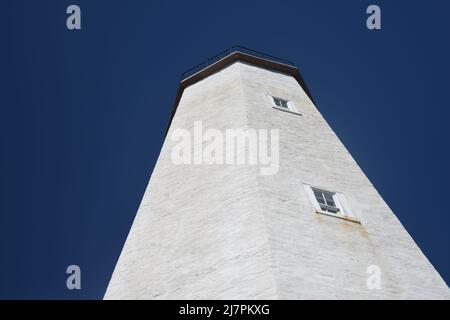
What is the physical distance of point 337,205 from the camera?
13461 mm

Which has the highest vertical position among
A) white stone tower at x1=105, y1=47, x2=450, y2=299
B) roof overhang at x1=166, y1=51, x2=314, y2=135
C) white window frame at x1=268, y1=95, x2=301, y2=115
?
roof overhang at x1=166, y1=51, x2=314, y2=135

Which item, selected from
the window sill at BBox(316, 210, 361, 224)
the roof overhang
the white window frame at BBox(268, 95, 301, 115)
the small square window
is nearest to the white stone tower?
the window sill at BBox(316, 210, 361, 224)

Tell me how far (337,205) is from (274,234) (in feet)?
9.47

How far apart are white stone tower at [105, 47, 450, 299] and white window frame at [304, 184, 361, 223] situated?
1.1 inches

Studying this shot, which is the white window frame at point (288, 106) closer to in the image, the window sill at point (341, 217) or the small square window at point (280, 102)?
the small square window at point (280, 102)

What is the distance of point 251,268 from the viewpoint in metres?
10.3

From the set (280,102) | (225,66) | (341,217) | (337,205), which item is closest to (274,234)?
(341,217)

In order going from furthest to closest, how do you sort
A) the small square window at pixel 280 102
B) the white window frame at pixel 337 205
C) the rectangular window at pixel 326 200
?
the small square window at pixel 280 102 → the rectangular window at pixel 326 200 → the white window frame at pixel 337 205

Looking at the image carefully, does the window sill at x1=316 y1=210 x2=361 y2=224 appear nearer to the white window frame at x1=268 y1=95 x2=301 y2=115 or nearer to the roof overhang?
the white window frame at x1=268 y1=95 x2=301 y2=115

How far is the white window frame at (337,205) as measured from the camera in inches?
504

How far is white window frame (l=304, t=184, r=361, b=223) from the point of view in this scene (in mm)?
12797

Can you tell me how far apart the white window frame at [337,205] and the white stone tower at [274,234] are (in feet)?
0.09

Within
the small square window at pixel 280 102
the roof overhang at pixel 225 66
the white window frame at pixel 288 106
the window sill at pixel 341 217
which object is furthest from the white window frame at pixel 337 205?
the roof overhang at pixel 225 66
